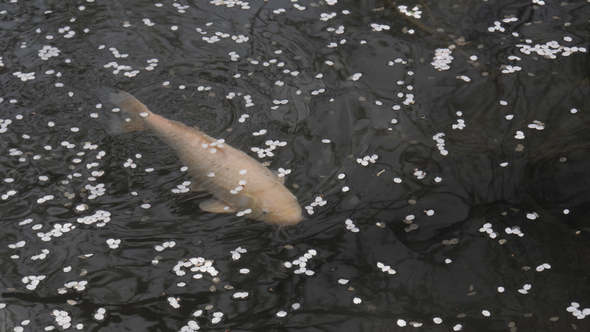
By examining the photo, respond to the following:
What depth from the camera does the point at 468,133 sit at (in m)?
4.69

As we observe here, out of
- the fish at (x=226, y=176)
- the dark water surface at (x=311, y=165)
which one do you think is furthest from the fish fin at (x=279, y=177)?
the dark water surface at (x=311, y=165)

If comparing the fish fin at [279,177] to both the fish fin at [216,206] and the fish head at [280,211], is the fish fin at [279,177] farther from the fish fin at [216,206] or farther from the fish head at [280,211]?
the fish fin at [216,206]

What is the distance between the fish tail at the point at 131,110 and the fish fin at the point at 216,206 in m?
1.10

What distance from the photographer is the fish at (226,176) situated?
4051 millimetres

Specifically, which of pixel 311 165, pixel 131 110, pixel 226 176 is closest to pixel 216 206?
pixel 226 176

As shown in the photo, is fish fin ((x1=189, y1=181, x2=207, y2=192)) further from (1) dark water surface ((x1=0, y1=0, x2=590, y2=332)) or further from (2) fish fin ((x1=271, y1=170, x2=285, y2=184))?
(2) fish fin ((x1=271, y1=170, x2=285, y2=184))

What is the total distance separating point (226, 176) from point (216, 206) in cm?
27

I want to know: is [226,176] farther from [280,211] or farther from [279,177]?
[280,211]

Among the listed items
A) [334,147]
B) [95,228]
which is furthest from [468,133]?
[95,228]

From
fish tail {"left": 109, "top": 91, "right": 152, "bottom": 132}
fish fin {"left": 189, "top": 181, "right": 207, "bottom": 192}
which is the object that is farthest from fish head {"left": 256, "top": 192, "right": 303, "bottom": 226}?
fish tail {"left": 109, "top": 91, "right": 152, "bottom": 132}

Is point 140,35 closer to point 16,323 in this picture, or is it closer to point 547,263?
point 16,323

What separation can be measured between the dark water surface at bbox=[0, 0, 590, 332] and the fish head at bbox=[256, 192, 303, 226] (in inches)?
2.5

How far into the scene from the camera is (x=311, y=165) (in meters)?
4.46

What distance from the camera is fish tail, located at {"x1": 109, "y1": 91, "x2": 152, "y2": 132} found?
4.79 meters
